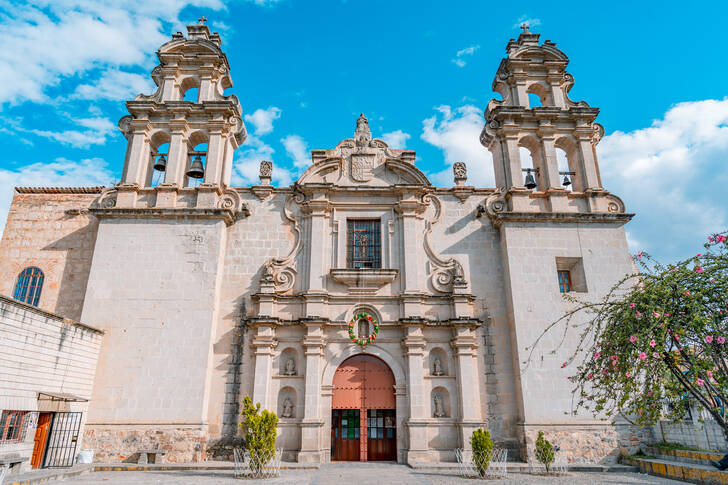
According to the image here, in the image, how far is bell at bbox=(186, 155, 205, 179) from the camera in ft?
57.1

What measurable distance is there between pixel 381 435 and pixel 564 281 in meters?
8.32

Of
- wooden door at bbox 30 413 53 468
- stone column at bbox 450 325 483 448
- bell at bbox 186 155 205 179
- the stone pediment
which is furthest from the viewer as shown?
the stone pediment

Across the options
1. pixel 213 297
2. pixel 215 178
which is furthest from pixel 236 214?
pixel 213 297

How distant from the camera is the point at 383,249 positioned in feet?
55.2

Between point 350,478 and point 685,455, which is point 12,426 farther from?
point 685,455

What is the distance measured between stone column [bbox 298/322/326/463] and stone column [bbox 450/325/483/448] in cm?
435

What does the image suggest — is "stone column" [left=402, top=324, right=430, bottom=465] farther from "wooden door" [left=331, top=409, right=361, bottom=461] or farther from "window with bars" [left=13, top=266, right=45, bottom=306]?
"window with bars" [left=13, top=266, right=45, bottom=306]

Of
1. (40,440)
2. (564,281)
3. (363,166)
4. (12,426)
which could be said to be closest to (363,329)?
(363,166)

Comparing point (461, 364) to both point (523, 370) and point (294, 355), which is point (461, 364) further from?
point (294, 355)

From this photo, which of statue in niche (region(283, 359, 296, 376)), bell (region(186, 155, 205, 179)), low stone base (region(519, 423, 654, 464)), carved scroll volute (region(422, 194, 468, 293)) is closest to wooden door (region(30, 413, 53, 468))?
statue in niche (region(283, 359, 296, 376))

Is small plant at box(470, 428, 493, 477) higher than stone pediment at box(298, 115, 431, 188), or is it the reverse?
stone pediment at box(298, 115, 431, 188)

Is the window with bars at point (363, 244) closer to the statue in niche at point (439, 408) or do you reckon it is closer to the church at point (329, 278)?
the church at point (329, 278)

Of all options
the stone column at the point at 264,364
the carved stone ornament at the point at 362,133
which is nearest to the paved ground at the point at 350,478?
the stone column at the point at 264,364

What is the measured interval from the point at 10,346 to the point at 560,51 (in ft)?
67.7
